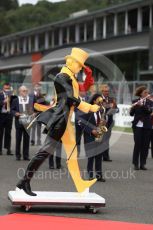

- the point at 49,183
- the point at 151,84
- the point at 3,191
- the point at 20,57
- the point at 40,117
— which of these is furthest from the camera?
the point at 20,57

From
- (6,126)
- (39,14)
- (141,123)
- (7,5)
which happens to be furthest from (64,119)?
(7,5)

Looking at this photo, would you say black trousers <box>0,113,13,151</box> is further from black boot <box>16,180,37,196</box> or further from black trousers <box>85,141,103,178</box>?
black boot <box>16,180,37,196</box>

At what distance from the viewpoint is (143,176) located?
1185 centimetres

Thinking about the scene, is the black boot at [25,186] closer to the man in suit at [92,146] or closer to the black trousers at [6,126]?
the man in suit at [92,146]

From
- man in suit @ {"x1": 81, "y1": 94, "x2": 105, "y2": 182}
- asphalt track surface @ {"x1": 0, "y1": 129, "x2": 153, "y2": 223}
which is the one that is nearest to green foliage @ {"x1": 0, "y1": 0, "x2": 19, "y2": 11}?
asphalt track surface @ {"x1": 0, "y1": 129, "x2": 153, "y2": 223}

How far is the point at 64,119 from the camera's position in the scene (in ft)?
26.7

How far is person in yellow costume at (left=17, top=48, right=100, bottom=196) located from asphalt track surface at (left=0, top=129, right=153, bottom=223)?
0.42 m

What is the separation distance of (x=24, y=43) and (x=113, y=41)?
20.5 metres

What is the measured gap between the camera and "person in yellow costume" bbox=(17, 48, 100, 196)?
26.3 feet

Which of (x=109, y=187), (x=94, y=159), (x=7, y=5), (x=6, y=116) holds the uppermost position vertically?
(x=7, y=5)

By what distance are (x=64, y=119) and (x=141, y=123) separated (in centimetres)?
497

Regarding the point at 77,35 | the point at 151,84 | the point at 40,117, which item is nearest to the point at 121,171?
the point at 40,117

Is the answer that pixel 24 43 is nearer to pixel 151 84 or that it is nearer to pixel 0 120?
pixel 151 84

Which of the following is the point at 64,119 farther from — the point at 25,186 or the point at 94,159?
the point at 94,159
